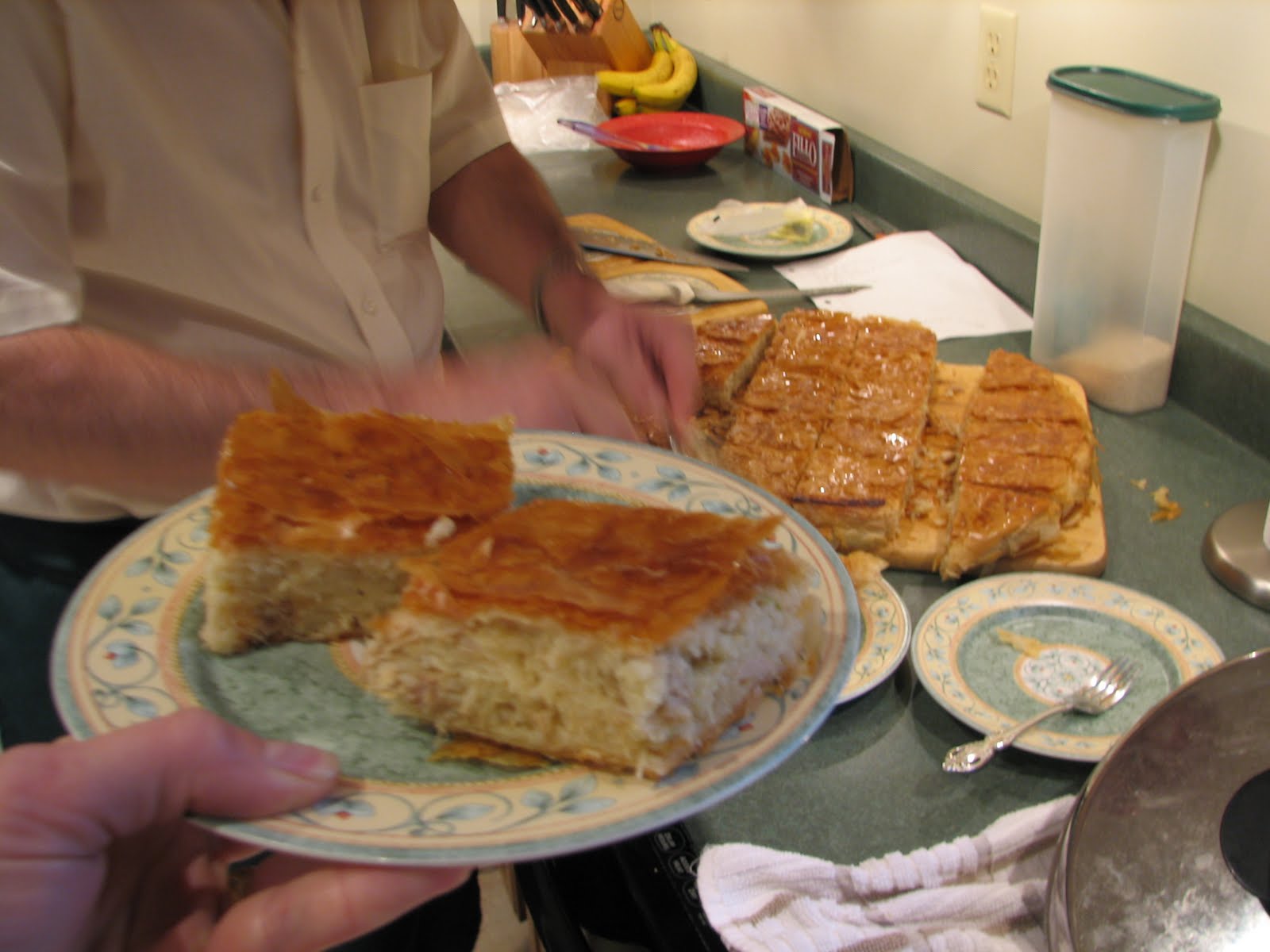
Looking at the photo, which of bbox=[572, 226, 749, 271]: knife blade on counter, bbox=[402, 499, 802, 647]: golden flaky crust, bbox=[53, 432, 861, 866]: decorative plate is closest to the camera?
bbox=[53, 432, 861, 866]: decorative plate

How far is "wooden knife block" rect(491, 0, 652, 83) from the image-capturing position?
338 cm

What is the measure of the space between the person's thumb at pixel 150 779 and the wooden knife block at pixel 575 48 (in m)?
3.02

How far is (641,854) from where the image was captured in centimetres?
110

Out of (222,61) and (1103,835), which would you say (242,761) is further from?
(222,61)

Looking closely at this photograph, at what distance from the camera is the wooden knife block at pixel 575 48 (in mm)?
3379

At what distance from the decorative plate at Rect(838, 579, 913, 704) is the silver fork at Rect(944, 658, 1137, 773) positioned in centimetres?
12

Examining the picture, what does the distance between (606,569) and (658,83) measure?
2.88m

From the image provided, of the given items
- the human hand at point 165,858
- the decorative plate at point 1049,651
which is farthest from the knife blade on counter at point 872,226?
the human hand at point 165,858

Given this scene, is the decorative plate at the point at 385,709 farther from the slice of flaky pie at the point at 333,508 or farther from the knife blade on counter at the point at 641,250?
the knife blade on counter at the point at 641,250

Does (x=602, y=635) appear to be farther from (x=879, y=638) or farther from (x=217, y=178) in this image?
(x=217, y=178)

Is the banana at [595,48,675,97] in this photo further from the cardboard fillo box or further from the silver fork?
the silver fork

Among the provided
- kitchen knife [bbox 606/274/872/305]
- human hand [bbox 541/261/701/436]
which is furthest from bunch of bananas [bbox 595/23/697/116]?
human hand [bbox 541/261/701/436]

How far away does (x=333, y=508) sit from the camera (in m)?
0.94

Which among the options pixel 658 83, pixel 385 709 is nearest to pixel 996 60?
pixel 658 83
